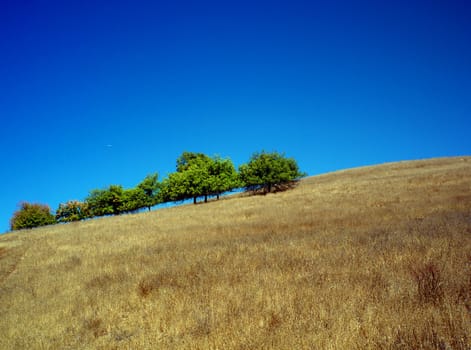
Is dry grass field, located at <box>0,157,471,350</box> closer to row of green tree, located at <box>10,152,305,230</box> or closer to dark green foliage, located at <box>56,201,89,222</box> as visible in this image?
row of green tree, located at <box>10,152,305,230</box>

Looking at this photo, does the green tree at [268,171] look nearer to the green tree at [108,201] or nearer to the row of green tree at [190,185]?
the row of green tree at [190,185]

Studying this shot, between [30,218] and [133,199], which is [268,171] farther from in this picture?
[30,218]

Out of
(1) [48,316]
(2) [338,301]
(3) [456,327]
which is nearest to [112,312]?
(1) [48,316]

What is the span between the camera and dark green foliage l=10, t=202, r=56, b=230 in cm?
6469

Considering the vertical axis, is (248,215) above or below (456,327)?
above

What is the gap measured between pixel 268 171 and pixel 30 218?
55586 millimetres

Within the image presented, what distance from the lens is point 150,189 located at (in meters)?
59.5

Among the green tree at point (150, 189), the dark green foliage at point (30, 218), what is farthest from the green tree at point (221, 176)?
the dark green foliage at point (30, 218)

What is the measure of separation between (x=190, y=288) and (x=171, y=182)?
1763 inches

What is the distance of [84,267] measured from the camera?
892 cm

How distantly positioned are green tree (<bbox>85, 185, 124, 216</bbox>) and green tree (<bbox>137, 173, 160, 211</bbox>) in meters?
4.33

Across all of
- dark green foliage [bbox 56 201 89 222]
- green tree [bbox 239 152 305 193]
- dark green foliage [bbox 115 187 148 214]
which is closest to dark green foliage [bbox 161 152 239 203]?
green tree [bbox 239 152 305 193]

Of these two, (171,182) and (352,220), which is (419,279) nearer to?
(352,220)

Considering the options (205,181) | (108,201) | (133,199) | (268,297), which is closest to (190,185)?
(205,181)
